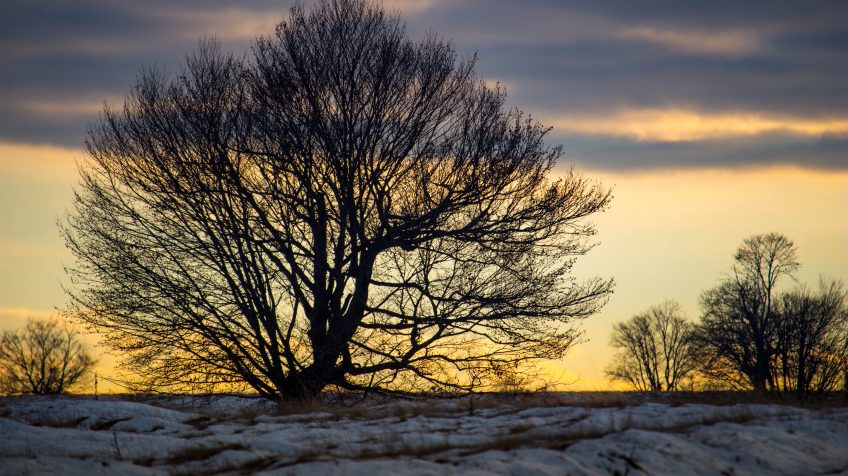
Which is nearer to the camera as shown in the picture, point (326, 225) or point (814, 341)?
point (326, 225)

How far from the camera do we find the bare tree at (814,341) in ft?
113

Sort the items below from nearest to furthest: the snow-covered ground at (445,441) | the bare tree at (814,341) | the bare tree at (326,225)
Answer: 1. the snow-covered ground at (445,441)
2. the bare tree at (326,225)
3. the bare tree at (814,341)

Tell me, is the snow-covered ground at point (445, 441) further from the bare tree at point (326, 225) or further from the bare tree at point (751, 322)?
the bare tree at point (751, 322)

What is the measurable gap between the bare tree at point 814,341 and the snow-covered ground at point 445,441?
27077 mm

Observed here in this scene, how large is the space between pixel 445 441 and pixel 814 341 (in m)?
32.7

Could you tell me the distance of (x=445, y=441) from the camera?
8102 mm

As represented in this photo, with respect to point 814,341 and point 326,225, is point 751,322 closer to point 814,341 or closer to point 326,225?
point 814,341

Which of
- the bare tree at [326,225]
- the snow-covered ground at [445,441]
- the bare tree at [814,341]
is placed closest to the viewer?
the snow-covered ground at [445,441]

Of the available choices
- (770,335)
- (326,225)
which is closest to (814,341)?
(770,335)

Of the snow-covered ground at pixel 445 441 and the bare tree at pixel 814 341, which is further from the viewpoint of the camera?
the bare tree at pixel 814 341

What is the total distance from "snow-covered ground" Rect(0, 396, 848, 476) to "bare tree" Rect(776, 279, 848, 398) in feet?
88.8

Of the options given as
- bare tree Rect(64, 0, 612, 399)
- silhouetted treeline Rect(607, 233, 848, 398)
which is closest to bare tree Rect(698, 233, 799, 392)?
silhouetted treeline Rect(607, 233, 848, 398)

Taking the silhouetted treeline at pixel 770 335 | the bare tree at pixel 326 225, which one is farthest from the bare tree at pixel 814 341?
the bare tree at pixel 326 225

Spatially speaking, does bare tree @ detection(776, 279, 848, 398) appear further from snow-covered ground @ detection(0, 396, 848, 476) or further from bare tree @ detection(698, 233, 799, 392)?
snow-covered ground @ detection(0, 396, 848, 476)
